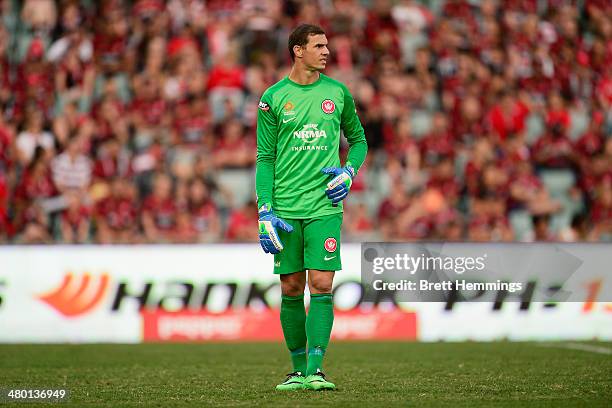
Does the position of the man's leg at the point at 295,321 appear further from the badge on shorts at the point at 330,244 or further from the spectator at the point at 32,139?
the spectator at the point at 32,139

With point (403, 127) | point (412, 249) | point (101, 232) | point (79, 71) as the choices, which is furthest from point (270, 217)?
point (79, 71)

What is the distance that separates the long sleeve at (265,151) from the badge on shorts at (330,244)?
49 cm

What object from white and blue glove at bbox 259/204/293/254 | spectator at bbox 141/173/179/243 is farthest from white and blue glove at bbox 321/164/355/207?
spectator at bbox 141/173/179/243

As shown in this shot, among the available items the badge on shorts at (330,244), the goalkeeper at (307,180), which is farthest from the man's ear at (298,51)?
the badge on shorts at (330,244)

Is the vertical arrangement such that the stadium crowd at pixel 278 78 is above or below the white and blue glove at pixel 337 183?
above

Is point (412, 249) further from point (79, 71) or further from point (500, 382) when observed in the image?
point (79, 71)

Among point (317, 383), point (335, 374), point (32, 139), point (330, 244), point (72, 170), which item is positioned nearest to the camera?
point (317, 383)

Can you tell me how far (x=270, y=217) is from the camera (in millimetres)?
8094

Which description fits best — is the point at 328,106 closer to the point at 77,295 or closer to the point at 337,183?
the point at 337,183

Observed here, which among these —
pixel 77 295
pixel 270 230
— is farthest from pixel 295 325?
pixel 77 295

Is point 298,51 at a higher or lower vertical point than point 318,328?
higher

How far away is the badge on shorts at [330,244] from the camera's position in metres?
8.09

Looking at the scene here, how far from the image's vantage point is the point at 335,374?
9617mm

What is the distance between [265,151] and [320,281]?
99 cm
